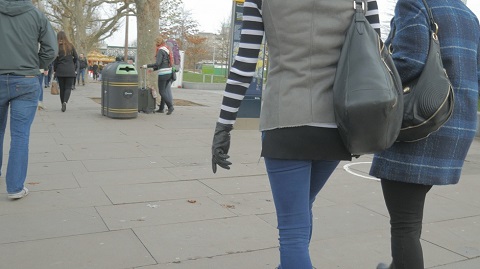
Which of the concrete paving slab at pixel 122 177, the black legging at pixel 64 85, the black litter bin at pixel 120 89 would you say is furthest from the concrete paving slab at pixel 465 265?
the black legging at pixel 64 85

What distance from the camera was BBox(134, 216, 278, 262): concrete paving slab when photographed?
3.40m

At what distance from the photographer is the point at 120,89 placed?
10352mm

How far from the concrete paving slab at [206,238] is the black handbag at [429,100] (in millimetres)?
1685

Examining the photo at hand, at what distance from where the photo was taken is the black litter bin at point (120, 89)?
10.4 metres

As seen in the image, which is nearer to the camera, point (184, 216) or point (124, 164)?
point (184, 216)

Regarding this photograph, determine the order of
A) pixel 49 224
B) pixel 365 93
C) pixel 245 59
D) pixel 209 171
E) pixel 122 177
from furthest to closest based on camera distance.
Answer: pixel 209 171
pixel 122 177
pixel 49 224
pixel 245 59
pixel 365 93

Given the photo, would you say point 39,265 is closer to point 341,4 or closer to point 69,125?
point 341,4

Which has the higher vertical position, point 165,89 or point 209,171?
point 165,89

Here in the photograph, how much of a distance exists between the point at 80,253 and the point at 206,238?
2.86ft

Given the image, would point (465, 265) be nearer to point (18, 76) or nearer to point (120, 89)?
point (18, 76)

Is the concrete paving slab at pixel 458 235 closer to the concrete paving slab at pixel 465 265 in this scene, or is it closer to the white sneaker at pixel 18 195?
the concrete paving slab at pixel 465 265

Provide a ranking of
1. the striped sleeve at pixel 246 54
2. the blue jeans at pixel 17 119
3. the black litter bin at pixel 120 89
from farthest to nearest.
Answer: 1. the black litter bin at pixel 120 89
2. the blue jeans at pixel 17 119
3. the striped sleeve at pixel 246 54

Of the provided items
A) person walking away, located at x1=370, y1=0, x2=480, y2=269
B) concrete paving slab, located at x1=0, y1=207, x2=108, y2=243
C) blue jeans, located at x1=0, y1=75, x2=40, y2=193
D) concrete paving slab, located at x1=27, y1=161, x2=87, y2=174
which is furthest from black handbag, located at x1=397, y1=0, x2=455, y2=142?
concrete paving slab, located at x1=27, y1=161, x2=87, y2=174

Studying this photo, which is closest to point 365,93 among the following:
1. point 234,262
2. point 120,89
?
point 234,262
